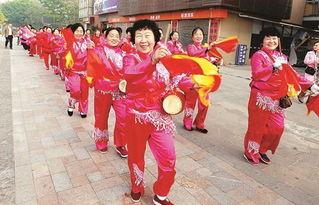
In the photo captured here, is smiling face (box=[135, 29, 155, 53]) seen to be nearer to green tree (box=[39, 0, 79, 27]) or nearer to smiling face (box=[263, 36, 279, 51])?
smiling face (box=[263, 36, 279, 51])

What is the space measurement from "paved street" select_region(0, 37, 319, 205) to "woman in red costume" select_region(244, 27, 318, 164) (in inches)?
17.0

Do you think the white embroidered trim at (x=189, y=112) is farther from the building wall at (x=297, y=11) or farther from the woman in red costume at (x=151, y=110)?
the building wall at (x=297, y=11)

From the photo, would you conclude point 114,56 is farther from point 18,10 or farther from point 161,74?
point 18,10

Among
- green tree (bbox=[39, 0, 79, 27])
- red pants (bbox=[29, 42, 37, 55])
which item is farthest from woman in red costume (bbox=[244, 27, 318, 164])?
green tree (bbox=[39, 0, 79, 27])

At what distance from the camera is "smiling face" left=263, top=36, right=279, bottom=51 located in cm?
350

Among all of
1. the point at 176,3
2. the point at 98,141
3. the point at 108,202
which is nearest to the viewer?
the point at 108,202

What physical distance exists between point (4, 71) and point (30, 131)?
6990mm

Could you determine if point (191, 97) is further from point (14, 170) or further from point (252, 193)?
point (14, 170)

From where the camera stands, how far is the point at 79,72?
5.18 m

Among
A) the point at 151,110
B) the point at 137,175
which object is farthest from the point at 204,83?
the point at 137,175

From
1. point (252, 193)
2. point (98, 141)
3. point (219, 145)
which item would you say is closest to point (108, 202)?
point (98, 141)

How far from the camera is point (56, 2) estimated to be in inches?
2025

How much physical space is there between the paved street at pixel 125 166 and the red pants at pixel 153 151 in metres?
0.33

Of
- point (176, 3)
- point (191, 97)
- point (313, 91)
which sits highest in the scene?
point (176, 3)
